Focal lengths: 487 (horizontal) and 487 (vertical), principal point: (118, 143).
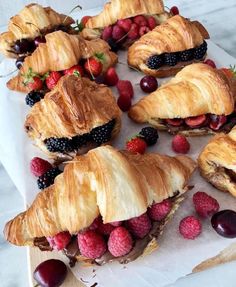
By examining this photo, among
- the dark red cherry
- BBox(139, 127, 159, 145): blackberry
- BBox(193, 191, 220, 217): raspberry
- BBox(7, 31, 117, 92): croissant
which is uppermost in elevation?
BBox(7, 31, 117, 92): croissant

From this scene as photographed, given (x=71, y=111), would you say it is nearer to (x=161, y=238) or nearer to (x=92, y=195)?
(x=92, y=195)

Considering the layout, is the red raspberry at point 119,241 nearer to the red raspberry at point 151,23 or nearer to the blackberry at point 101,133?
the blackberry at point 101,133

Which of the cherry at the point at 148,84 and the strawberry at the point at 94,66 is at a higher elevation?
the strawberry at the point at 94,66

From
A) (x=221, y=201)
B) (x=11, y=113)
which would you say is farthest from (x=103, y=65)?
(x=221, y=201)

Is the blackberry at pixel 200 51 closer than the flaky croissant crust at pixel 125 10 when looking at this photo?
Yes

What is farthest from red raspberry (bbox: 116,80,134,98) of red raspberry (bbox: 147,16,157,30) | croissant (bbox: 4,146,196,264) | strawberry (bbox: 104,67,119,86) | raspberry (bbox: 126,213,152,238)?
raspberry (bbox: 126,213,152,238)

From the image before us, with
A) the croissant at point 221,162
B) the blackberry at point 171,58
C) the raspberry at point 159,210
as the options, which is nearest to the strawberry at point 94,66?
the blackberry at point 171,58

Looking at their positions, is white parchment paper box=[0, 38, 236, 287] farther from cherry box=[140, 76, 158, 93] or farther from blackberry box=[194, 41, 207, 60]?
blackberry box=[194, 41, 207, 60]
